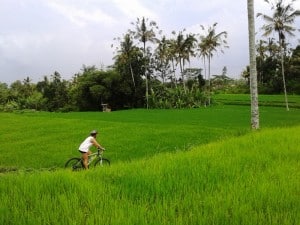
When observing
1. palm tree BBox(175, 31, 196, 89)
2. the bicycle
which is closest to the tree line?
palm tree BBox(175, 31, 196, 89)

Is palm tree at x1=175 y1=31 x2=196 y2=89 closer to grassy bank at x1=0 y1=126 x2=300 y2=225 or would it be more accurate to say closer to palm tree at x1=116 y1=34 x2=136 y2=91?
palm tree at x1=116 y1=34 x2=136 y2=91

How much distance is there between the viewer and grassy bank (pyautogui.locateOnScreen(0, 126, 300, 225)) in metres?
4.84

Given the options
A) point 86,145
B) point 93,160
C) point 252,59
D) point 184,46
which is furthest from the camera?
point 184,46

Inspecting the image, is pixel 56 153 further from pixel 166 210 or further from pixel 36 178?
pixel 166 210

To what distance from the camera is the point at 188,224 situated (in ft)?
15.4

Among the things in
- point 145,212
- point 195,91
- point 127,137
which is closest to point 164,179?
point 145,212

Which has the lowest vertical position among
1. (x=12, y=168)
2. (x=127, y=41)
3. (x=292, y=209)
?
(x=12, y=168)

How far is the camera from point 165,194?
19.9ft

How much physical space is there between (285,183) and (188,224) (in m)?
2.29

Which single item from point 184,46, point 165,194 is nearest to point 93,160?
point 165,194

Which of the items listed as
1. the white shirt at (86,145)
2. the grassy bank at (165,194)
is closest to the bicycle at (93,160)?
the white shirt at (86,145)

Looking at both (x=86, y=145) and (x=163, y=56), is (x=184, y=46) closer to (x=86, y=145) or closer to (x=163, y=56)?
(x=163, y=56)

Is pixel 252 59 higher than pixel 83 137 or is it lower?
higher

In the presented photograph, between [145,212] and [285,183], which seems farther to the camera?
[285,183]
